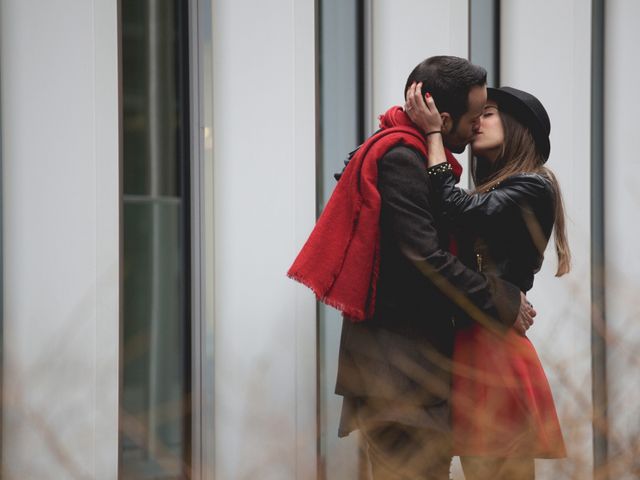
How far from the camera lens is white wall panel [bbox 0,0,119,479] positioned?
5.51 feet

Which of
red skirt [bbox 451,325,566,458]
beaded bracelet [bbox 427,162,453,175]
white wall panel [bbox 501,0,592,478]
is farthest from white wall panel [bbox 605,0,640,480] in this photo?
beaded bracelet [bbox 427,162,453,175]

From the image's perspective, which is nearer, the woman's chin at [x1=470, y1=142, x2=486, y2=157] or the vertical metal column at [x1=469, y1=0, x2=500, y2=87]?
the woman's chin at [x1=470, y1=142, x2=486, y2=157]

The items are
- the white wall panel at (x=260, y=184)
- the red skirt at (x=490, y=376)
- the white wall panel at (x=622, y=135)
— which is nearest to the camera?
the red skirt at (x=490, y=376)

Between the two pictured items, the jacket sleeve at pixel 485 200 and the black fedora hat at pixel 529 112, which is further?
the black fedora hat at pixel 529 112

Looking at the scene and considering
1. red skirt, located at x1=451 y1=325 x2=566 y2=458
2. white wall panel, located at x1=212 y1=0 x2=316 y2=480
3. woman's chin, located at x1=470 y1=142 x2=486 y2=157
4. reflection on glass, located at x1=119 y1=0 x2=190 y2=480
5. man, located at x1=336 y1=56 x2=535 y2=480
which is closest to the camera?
red skirt, located at x1=451 y1=325 x2=566 y2=458

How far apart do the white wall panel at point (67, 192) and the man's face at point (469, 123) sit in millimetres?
932

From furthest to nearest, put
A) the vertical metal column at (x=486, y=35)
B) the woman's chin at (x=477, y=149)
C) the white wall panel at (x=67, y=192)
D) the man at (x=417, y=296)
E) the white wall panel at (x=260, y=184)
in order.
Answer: the vertical metal column at (x=486, y=35)
the white wall panel at (x=260, y=184)
the white wall panel at (x=67, y=192)
the woman's chin at (x=477, y=149)
the man at (x=417, y=296)

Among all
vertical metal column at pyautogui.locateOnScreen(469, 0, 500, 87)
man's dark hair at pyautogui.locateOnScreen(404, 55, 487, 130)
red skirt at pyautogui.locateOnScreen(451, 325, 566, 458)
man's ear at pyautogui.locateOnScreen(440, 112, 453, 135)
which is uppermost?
vertical metal column at pyautogui.locateOnScreen(469, 0, 500, 87)

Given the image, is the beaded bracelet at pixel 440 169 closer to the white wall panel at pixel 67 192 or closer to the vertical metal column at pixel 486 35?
the white wall panel at pixel 67 192

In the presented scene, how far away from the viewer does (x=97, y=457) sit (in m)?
1.76

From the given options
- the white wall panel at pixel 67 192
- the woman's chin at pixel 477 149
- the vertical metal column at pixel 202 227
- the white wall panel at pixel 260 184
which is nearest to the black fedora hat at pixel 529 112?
the woman's chin at pixel 477 149

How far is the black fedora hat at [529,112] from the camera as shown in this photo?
151 cm

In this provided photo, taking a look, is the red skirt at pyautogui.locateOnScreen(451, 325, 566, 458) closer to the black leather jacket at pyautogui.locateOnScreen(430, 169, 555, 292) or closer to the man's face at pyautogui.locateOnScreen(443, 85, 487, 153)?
the black leather jacket at pyautogui.locateOnScreen(430, 169, 555, 292)

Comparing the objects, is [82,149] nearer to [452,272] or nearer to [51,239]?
[51,239]
